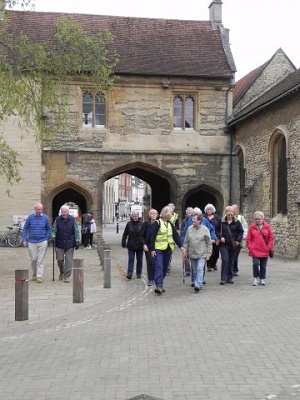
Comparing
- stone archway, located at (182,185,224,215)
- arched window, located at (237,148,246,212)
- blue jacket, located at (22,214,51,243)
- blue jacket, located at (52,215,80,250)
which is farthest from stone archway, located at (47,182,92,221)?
blue jacket, located at (22,214,51,243)

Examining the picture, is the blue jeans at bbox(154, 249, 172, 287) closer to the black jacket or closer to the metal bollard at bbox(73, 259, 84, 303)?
the metal bollard at bbox(73, 259, 84, 303)

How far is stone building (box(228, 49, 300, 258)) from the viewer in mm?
19703

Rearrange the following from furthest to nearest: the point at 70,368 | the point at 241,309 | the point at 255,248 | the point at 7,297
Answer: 1. the point at 255,248
2. the point at 7,297
3. the point at 241,309
4. the point at 70,368

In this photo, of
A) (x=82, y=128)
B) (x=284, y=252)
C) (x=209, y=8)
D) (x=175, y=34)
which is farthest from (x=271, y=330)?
(x=209, y=8)

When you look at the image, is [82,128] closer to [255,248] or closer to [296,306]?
[255,248]

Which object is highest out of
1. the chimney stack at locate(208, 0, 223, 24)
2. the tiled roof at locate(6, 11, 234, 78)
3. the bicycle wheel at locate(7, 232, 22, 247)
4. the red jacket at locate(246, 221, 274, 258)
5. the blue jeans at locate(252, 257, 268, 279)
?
the chimney stack at locate(208, 0, 223, 24)

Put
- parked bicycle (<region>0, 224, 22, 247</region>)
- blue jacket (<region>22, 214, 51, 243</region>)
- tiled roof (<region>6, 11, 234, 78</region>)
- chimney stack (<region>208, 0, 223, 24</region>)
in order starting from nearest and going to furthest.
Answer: blue jacket (<region>22, 214, 51, 243</region>)
parked bicycle (<region>0, 224, 22, 247</region>)
tiled roof (<region>6, 11, 234, 78</region>)
chimney stack (<region>208, 0, 223, 24</region>)

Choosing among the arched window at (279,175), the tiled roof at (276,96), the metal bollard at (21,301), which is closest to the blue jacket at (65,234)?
the metal bollard at (21,301)

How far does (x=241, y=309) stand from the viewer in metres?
9.59

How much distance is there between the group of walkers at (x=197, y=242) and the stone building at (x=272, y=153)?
6288 millimetres

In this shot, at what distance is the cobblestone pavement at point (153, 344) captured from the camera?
535 centimetres

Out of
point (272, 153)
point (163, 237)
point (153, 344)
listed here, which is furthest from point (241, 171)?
point (153, 344)

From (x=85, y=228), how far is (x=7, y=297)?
43.0 feet

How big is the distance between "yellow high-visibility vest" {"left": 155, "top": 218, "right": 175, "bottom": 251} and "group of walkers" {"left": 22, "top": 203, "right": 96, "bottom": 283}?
8.55 ft
